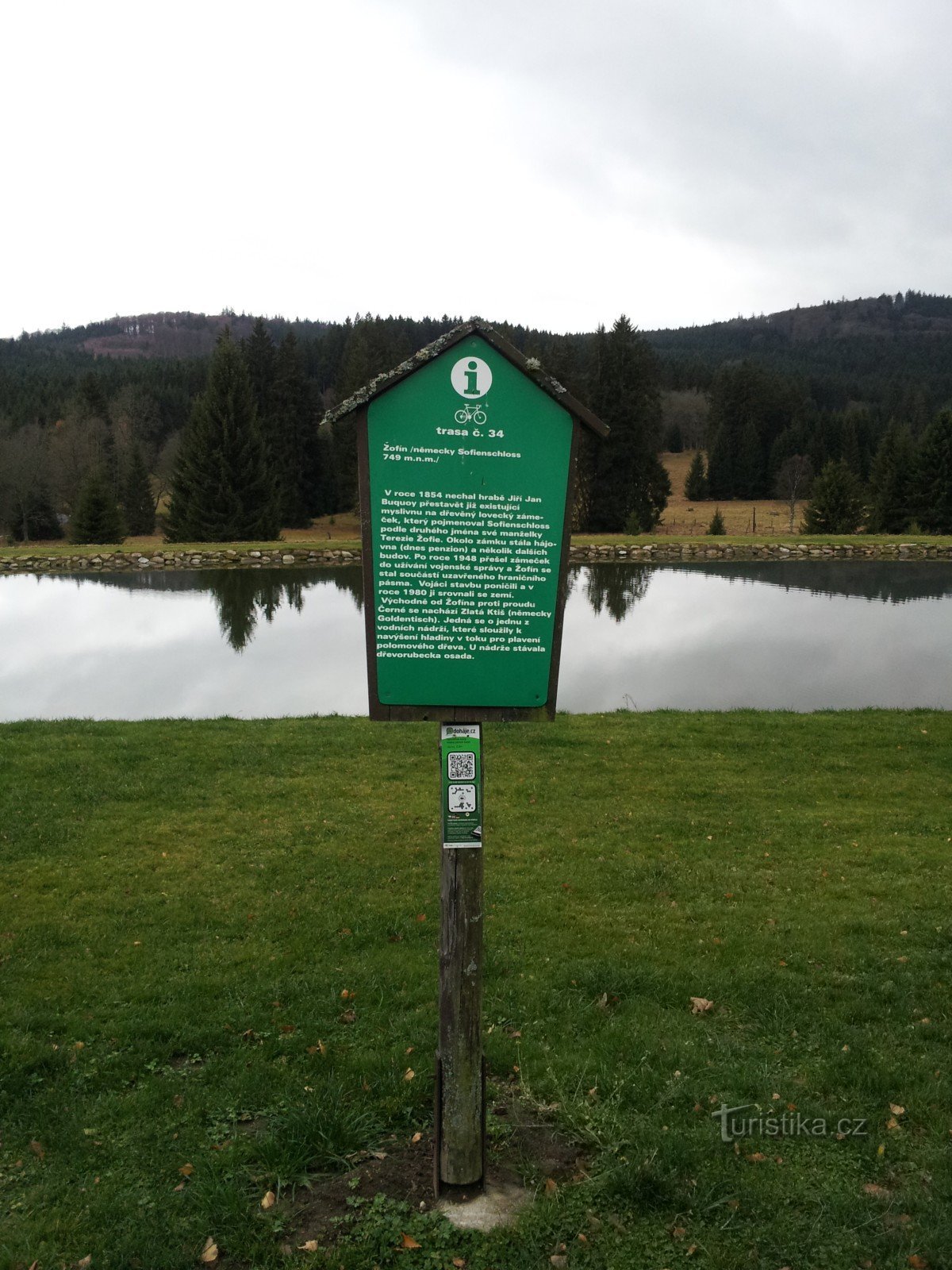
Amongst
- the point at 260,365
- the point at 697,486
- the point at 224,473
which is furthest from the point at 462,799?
the point at 697,486

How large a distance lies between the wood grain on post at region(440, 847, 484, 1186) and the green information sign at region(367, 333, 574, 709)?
673mm

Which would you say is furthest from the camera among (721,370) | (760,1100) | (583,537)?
(721,370)

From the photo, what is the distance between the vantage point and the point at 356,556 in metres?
39.7

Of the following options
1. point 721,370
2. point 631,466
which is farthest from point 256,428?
point 721,370

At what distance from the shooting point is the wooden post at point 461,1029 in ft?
11.6

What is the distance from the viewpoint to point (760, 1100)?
409cm

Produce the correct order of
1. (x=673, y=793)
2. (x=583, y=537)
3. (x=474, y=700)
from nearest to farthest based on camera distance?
(x=474, y=700) → (x=673, y=793) → (x=583, y=537)

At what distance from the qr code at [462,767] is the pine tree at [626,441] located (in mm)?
47221

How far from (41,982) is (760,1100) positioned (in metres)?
3.91

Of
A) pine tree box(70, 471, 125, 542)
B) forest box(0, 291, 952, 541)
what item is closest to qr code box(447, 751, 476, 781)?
forest box(0, 291, 952, 541)

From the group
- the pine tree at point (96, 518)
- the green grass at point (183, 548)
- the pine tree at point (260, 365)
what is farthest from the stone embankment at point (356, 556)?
the pine tree at point (260, 365)

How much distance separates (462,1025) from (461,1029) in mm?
19

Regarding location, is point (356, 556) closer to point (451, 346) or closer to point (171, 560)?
point (171, 560)

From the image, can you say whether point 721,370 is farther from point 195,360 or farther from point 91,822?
point 91,822
